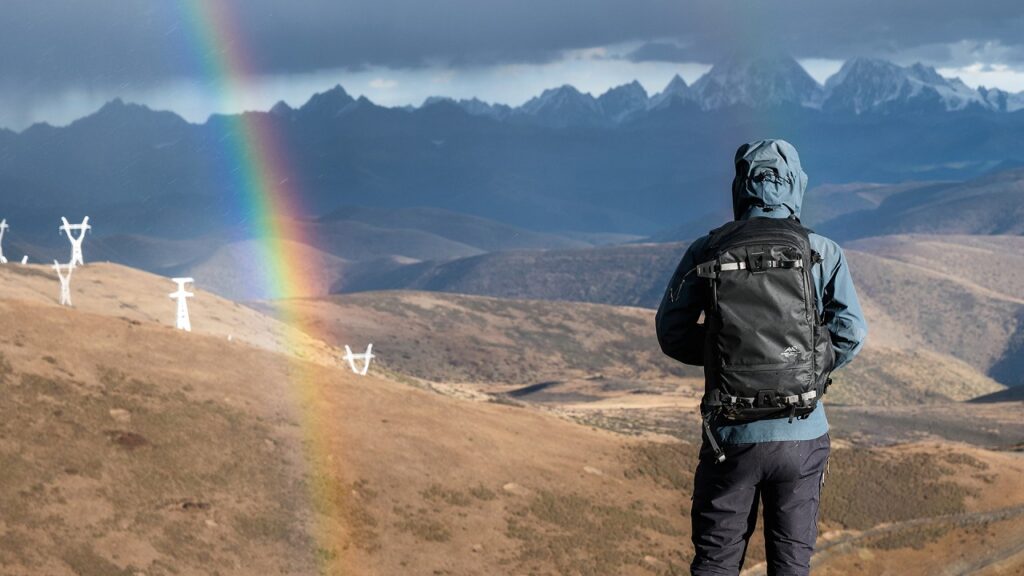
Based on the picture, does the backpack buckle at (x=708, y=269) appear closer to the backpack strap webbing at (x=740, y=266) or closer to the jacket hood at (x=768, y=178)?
the backpack strap webbing at (x=740, y=266)

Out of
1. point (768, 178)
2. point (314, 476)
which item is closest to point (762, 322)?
point (768, 178)

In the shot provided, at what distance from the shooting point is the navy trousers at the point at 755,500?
295 inches

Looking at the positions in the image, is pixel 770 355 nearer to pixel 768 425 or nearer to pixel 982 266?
pixel 768 425

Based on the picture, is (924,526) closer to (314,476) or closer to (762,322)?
(314,476)

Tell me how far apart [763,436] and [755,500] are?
501 millimetres

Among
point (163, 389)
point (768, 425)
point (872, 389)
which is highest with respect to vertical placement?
point (768, 425)

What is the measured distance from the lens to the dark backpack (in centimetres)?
718

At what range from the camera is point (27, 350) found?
25547 mm

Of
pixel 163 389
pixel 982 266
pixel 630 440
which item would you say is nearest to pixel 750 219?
pixel 163 389

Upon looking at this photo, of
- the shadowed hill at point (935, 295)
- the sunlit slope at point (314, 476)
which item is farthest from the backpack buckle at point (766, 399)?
the shadowed hill at point (935, 295)

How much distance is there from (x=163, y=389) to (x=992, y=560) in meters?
17.8

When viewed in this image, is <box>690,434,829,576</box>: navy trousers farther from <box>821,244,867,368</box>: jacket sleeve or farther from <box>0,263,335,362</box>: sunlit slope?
<box>0,263,335,362</box>: sunlit slope

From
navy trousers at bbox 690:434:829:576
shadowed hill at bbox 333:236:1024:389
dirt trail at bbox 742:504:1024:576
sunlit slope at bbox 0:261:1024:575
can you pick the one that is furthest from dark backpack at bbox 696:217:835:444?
shadowed hill at bbox 333:236:1024:389

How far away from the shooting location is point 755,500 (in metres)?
7.70
